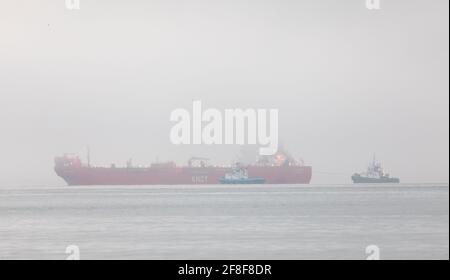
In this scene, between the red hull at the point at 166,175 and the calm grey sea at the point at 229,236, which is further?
the red hull at the point at 166,175

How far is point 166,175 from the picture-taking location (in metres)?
95.1

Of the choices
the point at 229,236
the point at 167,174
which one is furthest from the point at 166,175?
the point at 229,236

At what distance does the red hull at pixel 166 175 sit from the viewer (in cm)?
9512

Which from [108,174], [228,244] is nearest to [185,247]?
[228,244]

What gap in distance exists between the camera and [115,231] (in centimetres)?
3631

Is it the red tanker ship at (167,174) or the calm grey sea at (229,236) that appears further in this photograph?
the red tanker ship at (167,174)

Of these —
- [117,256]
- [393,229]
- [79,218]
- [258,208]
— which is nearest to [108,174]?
[258,208]

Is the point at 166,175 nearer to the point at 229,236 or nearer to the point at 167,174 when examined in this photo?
the point at 167,174
